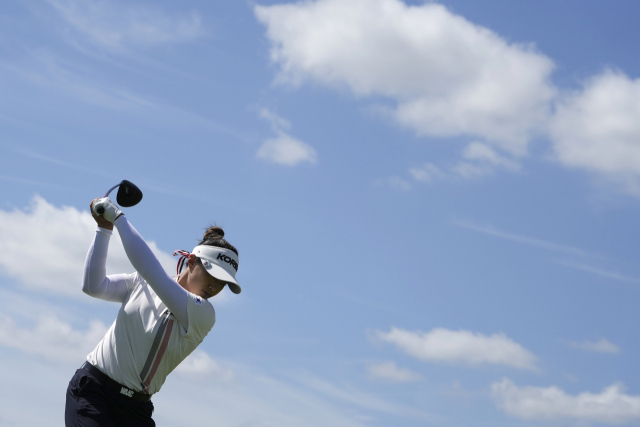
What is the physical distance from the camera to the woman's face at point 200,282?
6.24m

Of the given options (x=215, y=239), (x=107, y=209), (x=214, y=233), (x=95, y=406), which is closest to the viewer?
(x=107, y=209)

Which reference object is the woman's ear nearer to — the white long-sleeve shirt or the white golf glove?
the white long-sleeve shirt

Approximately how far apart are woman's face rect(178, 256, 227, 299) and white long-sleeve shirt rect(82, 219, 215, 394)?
203mm

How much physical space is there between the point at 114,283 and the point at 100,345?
1.65 feet

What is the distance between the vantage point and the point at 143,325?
5.89m

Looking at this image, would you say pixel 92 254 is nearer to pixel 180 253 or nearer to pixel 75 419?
pixel 180 253

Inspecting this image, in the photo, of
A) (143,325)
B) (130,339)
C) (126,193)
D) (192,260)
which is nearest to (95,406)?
(130,339)

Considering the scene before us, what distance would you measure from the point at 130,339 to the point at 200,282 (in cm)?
74

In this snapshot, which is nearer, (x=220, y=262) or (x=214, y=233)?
(x=220, y=262)

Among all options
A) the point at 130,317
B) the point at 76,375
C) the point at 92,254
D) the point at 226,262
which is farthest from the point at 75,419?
the point at 226,262

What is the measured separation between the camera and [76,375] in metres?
6.01

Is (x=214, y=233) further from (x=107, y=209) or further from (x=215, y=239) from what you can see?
(x=107, y=209)

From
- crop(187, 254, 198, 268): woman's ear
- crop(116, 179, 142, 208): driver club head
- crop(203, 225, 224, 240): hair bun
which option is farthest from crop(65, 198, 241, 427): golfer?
crop(203, 225, 224, 240): hair bun

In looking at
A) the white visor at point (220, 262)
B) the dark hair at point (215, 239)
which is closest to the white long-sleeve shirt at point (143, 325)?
the white visor at point (220, 262)
